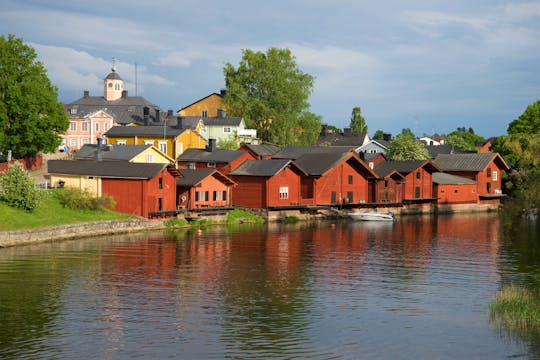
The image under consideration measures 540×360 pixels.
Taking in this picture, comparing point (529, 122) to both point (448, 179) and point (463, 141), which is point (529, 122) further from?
point (463, 141)

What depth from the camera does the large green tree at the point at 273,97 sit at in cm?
10719

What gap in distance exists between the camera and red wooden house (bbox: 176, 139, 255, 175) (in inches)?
3017

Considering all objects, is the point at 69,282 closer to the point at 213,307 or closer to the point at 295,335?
the point at 213,307

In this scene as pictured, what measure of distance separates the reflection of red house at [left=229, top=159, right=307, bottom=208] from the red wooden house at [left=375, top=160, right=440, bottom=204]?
13.6m

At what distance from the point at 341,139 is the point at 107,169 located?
62.4 meters

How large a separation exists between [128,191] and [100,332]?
33.3m

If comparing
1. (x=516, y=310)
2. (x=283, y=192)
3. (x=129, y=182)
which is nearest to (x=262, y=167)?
(x=283, y=192)

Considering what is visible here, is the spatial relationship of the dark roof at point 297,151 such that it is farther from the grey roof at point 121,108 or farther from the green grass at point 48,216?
the green grass at point 48,216

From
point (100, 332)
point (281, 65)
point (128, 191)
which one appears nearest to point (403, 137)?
point (281, 65)

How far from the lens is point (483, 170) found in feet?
300

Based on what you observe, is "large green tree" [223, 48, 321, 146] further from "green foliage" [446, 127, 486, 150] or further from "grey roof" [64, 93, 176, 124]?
"green foliage" [446, 127, 486, 150]

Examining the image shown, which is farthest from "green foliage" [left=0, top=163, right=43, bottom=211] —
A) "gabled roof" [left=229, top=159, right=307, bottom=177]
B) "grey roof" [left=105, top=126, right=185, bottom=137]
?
"grey roof" [left=105, top=126, right=185, bottom=137]

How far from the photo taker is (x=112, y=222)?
57.3 meters

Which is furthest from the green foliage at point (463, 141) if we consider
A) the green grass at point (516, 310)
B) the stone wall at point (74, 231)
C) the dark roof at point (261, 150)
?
the green grass at point (516, 310)
